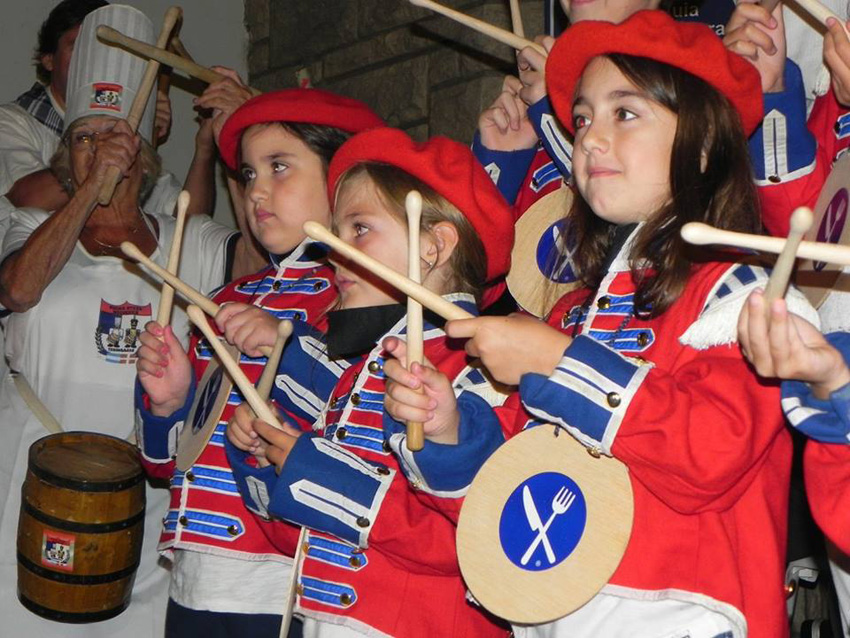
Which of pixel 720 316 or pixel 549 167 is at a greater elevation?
pixel 549 167

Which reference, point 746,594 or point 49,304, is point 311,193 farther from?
point 746,594

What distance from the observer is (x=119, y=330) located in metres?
3.00

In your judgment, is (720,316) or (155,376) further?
(155,376)

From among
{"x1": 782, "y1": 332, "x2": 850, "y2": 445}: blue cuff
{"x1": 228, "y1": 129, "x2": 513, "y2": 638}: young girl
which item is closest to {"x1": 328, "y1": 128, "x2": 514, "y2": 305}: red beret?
{"x1": 228, "y1": 129, "x2": 513, "y2": 638}: young girl

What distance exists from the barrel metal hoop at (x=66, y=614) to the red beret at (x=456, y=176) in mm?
1103

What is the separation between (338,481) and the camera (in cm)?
187

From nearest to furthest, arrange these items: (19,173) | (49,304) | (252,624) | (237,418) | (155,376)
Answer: (237,418) → (252,624) → (155,376) → (49,304) → (19,173)

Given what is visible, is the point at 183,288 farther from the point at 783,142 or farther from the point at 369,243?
the point at 783,142

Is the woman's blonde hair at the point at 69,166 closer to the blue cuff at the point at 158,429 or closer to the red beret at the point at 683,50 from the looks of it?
the blue cuff at the point at 158,429

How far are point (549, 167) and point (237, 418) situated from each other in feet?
2.69

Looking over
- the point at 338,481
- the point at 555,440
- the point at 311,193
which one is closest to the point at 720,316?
the point at 555,440

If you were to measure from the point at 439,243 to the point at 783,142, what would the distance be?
561mm

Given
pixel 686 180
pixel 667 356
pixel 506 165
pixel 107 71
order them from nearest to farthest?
pixel 667 356 < pixel 686 180 < pixel 506 165 < pixel 107 71

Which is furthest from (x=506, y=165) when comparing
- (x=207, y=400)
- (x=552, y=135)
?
(x=207, y=400)
